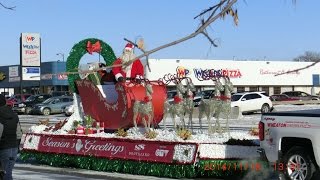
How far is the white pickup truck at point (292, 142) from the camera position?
8.82m

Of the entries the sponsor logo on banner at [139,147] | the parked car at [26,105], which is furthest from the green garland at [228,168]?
the parked car at [26,105]

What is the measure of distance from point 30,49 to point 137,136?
5297 cm

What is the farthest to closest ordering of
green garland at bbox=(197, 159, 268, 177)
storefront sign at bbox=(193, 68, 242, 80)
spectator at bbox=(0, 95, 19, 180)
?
1. storefront sign at bbox=(193, 68, 242, 80)
2. green garland at bbox=(197, 159, 268, 177)
3. spectator at bbox=(0, 95, 19, 180)

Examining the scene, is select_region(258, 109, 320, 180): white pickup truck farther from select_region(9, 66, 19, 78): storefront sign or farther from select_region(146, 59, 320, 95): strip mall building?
select_region(9, 66, 19, 78): storefront sign

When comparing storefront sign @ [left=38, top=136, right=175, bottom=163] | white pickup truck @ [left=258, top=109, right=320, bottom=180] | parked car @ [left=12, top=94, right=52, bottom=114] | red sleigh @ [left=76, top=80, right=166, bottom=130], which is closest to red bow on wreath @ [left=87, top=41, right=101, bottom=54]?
red sleigh @ [left=76, top=80, right=166, bottom=130]

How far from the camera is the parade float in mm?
10961

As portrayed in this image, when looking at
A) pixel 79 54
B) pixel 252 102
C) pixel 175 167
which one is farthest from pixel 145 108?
pixel 252 102

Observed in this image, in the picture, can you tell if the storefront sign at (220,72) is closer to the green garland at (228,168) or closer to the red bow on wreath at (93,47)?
the red bow on wreath at (93,47)

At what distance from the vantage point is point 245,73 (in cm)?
6394

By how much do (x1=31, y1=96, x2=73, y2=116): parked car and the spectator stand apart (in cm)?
3517

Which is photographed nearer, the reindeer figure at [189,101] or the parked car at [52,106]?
the reindeer figure at [189,101]

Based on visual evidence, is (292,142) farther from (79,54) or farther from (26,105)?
(26,105)

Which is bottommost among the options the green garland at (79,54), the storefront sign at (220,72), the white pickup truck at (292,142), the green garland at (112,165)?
the green garland at (112,165)

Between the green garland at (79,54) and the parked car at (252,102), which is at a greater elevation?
the green garland at (79,54)
